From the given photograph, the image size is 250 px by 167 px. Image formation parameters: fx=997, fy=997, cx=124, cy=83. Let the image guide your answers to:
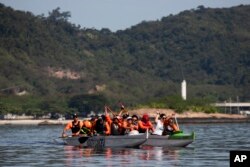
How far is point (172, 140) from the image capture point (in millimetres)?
54688

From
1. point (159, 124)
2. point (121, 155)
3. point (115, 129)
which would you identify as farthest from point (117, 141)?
point (121, 155)

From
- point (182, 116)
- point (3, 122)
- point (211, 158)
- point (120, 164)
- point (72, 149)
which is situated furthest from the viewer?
point (182, 116)

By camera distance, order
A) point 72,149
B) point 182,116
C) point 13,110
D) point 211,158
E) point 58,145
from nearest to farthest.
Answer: point 211,158 < point 72,149 < point 58,145 < point 182,116 < point 13,110

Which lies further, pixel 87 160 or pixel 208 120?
pixel 208 120

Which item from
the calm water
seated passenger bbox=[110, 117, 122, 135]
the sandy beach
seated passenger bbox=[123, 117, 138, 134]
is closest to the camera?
the calm water

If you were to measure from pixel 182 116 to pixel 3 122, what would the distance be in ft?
111

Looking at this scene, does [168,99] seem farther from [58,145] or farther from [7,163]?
[7,163]

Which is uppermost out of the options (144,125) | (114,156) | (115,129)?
(144,125)

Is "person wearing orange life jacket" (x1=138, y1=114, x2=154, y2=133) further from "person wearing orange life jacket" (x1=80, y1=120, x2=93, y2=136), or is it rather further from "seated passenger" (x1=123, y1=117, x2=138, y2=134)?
"person wearing orange life jacket" (x1=80, y1=120, x2=93, y2=136)

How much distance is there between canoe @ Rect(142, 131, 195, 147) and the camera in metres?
54.6

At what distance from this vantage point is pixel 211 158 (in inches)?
1822

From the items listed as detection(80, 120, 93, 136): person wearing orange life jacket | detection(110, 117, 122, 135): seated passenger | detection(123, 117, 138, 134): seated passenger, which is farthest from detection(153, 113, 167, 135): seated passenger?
detection(80, 120, 93, 136): person wearing orange life jacket

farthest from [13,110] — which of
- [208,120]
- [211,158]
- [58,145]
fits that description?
[211,158]

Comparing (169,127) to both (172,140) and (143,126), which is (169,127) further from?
(143,126)
